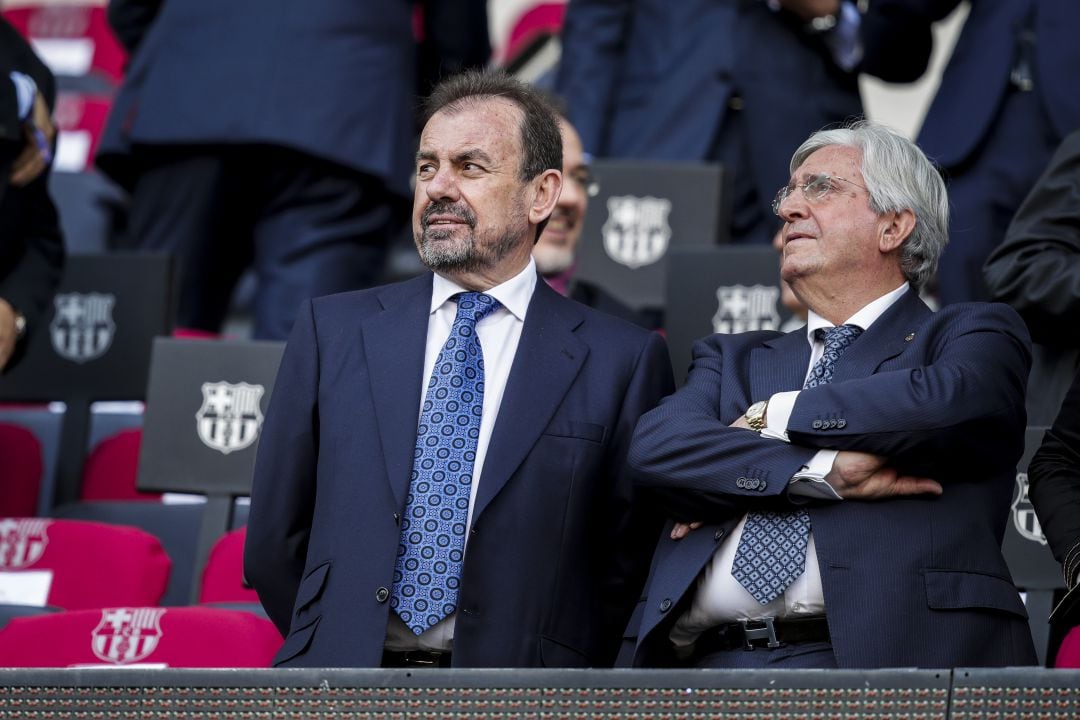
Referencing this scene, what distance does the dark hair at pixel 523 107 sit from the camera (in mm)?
3400

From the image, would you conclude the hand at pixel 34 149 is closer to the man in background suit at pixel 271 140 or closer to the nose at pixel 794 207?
the man in background suit at pixel 271 140

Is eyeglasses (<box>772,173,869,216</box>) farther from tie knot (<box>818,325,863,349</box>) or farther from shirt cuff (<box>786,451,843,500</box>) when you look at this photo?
shirt cuff (<box>786,451,843,500</box>)

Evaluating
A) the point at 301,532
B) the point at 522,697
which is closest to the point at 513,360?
the point at 301,532

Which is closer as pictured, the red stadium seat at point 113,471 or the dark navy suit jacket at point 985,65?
the dark navy suit jacket at point 985,65

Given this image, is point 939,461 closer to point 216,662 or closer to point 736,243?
point 216,662

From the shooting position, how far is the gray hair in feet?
10.7

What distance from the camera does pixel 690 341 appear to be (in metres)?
4.65

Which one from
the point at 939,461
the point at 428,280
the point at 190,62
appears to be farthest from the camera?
the point at 190,62

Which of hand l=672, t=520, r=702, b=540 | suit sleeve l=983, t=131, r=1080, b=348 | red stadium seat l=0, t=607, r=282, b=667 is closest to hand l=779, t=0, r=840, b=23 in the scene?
suit sleeve l=983, t=131, r=1080, b=348

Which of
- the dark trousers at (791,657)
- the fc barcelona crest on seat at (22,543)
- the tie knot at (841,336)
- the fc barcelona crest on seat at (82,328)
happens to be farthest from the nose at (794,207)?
the fc barcelona crest on seat at (82,328)

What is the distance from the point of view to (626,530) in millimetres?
3215

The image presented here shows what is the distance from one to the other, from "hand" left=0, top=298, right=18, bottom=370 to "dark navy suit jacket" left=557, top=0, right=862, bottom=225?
7.15 feet

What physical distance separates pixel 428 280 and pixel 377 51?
217cm

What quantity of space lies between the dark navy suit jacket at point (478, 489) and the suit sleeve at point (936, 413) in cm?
43
